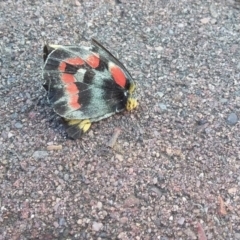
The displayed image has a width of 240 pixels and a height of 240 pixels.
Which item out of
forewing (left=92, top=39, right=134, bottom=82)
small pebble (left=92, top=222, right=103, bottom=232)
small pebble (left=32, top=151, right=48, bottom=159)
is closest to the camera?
small pebble (left=92, top=222, right=103, bottom=232)

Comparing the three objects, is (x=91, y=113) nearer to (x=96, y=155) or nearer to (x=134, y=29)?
(x=96, y=155)

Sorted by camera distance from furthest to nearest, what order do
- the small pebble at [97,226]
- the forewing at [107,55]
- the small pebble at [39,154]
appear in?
the forewing at [107,55] → the small pebble at [39,154] → the small pebble at [97,226]

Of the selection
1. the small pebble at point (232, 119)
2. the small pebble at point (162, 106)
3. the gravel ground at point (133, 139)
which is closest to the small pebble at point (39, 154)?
the gravel ground at point (133, 139)

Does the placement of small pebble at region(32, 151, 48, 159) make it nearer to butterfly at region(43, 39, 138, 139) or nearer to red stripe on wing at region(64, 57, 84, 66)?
butterfly at region(43, 39, 138, 139)

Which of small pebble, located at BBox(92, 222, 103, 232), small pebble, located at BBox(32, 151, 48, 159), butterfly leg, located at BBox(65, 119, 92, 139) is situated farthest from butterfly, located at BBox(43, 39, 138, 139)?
small pebble, located at BBox(92, 222, 103, 232)

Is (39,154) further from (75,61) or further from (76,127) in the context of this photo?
(75,61)

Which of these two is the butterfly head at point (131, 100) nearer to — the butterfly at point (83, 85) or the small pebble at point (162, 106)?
the butterfly at point (83, 85)

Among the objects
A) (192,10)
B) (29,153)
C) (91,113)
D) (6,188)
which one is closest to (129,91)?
(91,113)
